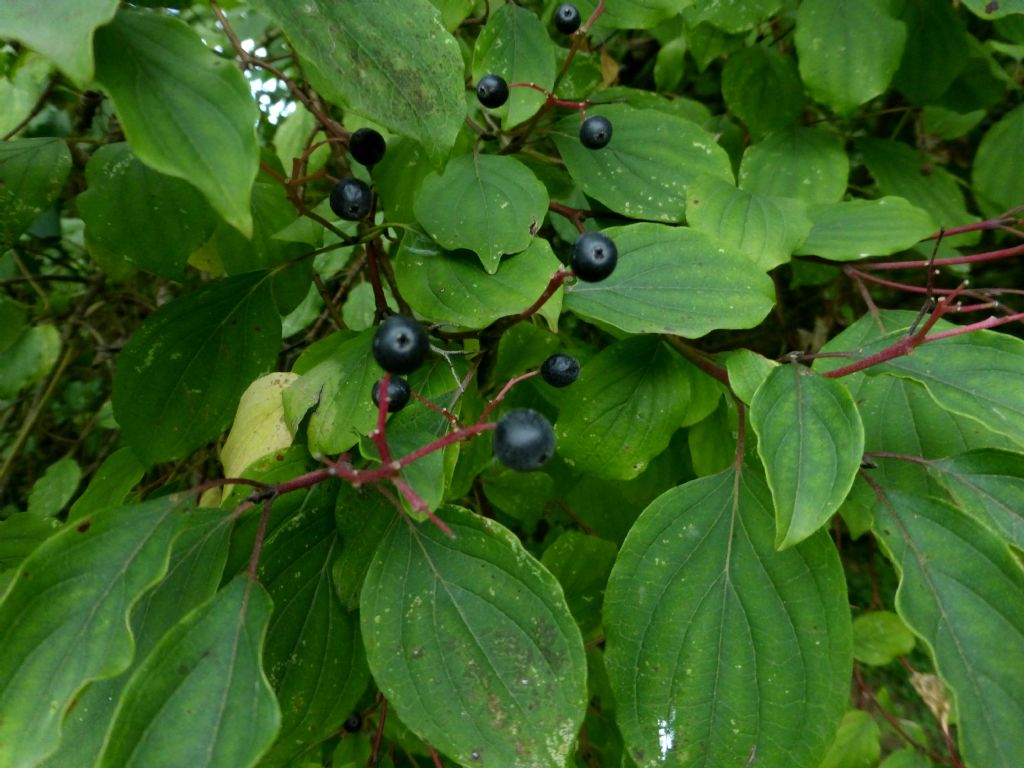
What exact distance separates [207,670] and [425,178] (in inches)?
29.7

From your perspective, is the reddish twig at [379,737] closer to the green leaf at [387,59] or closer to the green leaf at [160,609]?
the green leaf at [160,609]

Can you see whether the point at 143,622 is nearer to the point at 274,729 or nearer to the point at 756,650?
the point at 274,729

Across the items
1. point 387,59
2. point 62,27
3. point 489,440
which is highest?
point 62,27

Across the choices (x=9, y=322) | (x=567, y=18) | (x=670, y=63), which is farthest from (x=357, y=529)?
(x=670, y=63)

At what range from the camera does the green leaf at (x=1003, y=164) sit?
5.99ft

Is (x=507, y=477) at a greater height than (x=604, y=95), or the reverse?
(x=604, y=95)

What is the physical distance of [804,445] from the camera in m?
0.85

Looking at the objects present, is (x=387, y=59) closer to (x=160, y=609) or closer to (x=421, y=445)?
(x=421, y=445)

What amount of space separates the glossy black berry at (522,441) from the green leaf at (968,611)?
0.48m

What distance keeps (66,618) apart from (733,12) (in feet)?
4.87

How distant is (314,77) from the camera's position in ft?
3.04

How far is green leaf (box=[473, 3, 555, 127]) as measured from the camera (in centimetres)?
121

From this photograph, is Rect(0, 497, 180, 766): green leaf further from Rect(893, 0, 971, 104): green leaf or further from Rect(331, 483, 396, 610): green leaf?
Rect(893, 0, 971, 104): green leaf

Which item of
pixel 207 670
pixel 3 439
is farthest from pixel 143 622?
pixel 3 439
